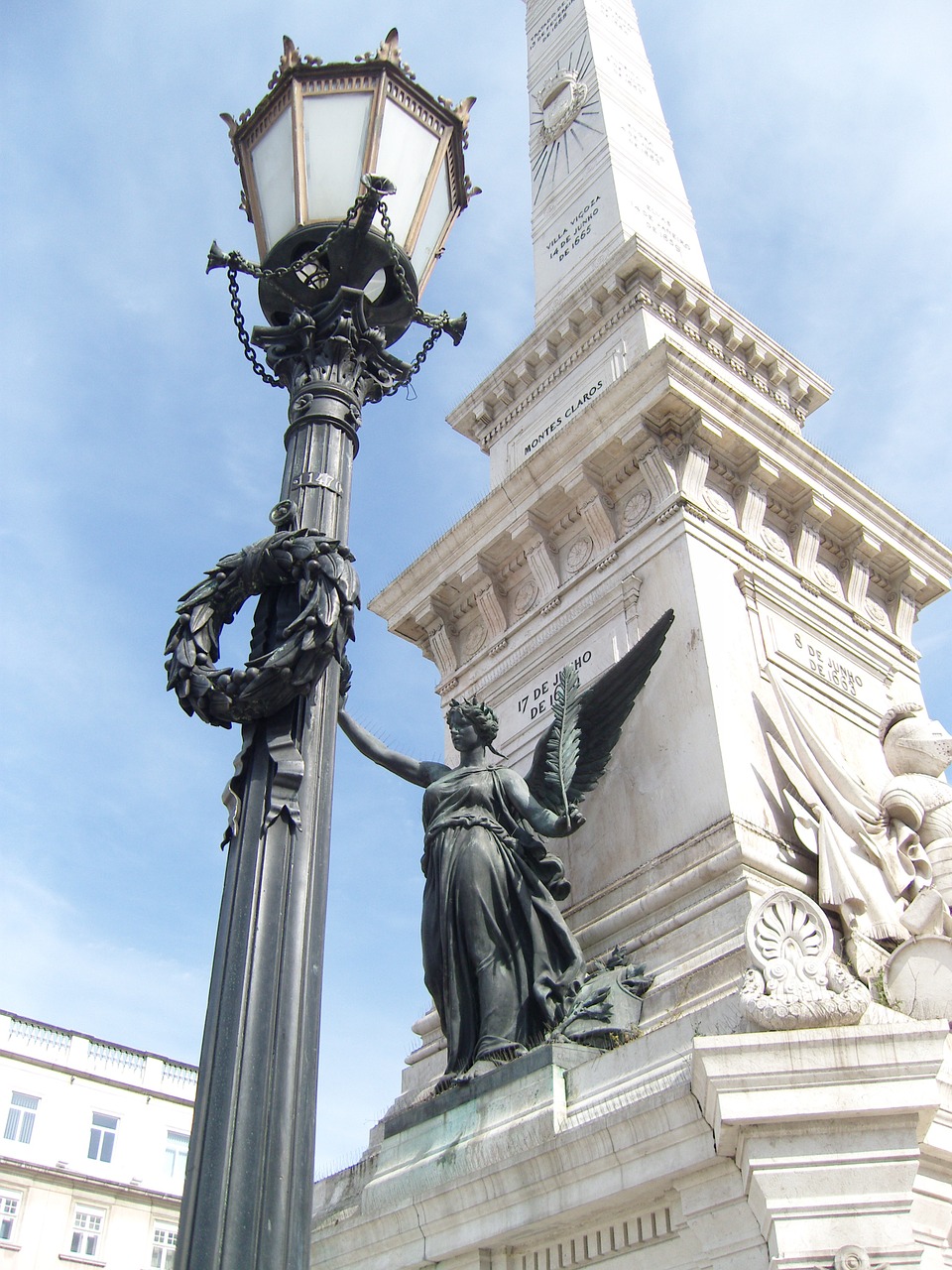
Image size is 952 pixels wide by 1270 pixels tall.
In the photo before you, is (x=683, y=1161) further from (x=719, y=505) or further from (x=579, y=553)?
(x=579, y=553)

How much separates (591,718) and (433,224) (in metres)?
6.05

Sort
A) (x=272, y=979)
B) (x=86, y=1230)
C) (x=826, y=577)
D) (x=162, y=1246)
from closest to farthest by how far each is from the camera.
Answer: (x=272, y=979) < (x=826, y=577) < (x=86, y=1230) < (x=162, y=1246)

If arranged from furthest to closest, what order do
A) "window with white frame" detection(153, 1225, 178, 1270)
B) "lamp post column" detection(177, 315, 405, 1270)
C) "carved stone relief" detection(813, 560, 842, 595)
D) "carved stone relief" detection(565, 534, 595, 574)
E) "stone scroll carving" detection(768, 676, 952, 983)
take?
"window with white frame" detection(153, 1225, 178, 1270) < "carved stone relief" detection(813, 560, 842, 595) < "carved stone relief" detection(565, 534, 595, 574) < "stone scroll carving" detection(768, 676, 952, 983) < "lamp post column" detection(177, 315, 405, 1270)

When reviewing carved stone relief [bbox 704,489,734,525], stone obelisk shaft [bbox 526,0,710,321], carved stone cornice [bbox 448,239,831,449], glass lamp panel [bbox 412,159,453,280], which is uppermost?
stone obelisk shaft [bbox 526,0,710,321]

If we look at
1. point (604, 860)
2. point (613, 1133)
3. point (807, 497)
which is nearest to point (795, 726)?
point (604, 860)

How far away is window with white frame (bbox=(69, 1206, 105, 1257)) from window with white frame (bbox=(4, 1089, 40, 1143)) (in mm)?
2306

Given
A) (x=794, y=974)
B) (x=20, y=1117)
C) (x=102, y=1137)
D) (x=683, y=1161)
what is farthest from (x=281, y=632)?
(x=102, y=1137)

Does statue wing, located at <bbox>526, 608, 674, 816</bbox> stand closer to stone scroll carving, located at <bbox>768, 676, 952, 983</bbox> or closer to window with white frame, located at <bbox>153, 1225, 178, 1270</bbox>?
stone scroll carving, located at <bbox>768, 676, 952, 983</bbox>

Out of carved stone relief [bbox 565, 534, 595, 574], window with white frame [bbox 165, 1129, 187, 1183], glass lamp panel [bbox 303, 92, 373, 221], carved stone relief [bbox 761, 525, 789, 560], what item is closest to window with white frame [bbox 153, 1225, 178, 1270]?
window with white frame [bbox 165, 1129, 187, 1183]

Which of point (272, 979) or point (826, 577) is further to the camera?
point (826, 577)

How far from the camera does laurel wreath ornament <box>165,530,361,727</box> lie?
3.34 meters

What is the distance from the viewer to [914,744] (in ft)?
34.5

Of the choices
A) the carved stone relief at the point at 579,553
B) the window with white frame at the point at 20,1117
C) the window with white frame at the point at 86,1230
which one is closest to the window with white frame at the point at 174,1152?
the window with white frame at the point at 86,1230

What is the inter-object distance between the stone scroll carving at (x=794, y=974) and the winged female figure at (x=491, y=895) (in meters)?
1.65
